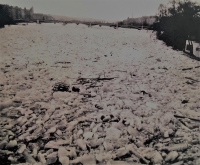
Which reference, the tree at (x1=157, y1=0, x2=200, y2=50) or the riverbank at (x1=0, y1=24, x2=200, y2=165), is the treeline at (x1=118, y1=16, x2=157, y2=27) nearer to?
the tree at (x1=157, y1=0, x2=200, y2=50)

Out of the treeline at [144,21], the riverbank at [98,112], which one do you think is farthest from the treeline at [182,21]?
the treeline at [144,21]

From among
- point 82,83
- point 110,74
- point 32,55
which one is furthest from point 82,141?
point 32,55

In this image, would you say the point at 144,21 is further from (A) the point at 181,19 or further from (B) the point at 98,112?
(B) the point at 98,112

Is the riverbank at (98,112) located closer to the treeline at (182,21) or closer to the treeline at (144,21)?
the treeline at (182,21)

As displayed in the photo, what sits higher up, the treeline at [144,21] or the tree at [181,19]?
the treeline at [144,21]

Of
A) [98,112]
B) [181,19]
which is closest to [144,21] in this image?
[181,19]

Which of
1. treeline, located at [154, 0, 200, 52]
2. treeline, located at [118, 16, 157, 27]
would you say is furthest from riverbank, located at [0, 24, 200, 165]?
treeline, located at [118, 16, 157, 27]

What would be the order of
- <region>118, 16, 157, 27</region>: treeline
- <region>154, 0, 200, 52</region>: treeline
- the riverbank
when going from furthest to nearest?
1. <region>118, 16, 157, 27</region>: treeline
2. <region>154, 0, 200, 52</region>: treeline
3. the riverbank

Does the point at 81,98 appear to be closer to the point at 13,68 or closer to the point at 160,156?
the point at 160,156

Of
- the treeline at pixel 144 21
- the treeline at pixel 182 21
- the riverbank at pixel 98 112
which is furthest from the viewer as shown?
the treeline at pixel 144 21
